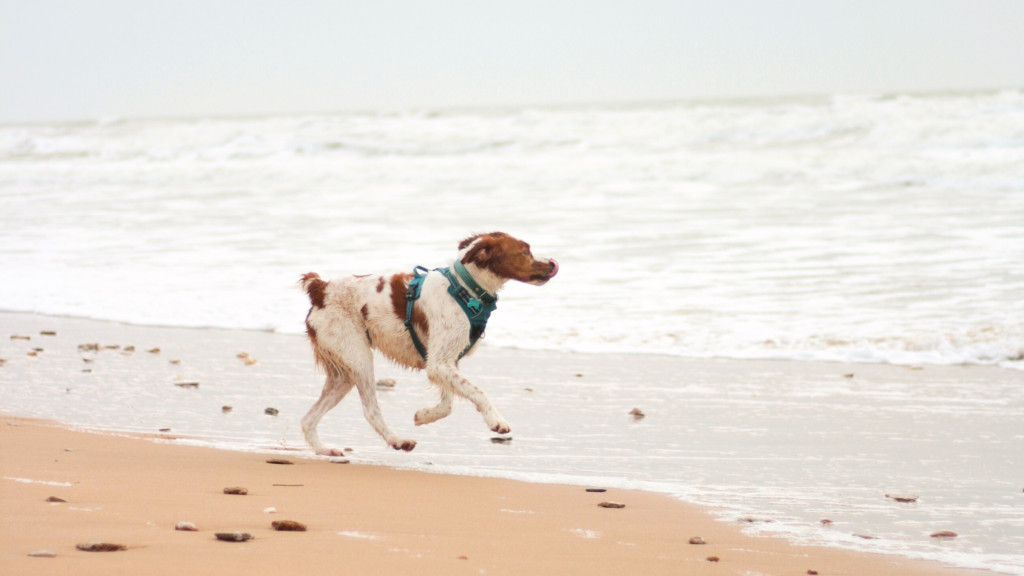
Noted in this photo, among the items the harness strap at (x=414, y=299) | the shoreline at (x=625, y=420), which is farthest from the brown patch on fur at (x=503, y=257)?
the shoreline at (x=625, y=420)

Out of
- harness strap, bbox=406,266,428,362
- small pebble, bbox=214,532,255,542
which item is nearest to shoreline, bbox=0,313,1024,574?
harness strap, bbox=406,266,428,362

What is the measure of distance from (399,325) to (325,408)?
0.66 meters

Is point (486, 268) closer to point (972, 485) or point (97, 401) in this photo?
point (972, 485)

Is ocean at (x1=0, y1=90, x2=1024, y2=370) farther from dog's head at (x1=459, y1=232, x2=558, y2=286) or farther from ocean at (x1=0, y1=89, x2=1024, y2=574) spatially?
dog's head at (x1=459, y1=232, x2=558, y2=286)

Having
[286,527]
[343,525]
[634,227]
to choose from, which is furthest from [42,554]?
[634,227]

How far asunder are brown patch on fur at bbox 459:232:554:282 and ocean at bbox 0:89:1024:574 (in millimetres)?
991

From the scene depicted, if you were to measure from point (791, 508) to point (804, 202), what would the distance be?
15018mm

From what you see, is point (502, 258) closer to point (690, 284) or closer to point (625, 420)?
point (625, 420)

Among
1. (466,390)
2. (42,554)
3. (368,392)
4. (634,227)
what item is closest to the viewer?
(42,554)

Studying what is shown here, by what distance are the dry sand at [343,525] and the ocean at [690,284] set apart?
15.9 inches

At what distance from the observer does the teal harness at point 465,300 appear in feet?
18.6

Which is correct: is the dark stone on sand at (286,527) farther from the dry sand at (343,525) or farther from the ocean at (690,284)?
the ocean at (690,284)

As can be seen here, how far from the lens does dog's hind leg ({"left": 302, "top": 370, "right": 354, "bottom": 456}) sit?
5.81m

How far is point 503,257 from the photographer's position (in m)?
5.66
